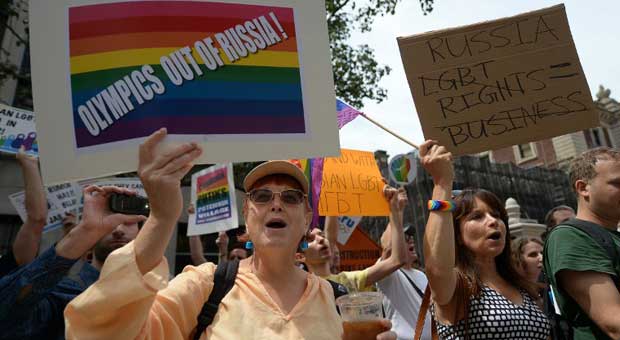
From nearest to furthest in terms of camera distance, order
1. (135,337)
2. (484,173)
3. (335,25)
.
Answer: (135,337) → (335,25) → (484,173)

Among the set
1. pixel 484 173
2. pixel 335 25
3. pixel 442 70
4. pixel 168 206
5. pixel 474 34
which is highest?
pixel 335 25

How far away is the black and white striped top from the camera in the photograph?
7.50ft

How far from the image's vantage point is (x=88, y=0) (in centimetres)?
182

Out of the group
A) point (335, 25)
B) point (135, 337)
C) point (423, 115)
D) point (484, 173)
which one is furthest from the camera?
point (484, 173)

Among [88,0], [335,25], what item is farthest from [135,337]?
[335,25]

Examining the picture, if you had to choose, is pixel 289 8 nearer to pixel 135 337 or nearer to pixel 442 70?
pixel 442 70

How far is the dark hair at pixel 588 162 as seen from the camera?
8.87ft

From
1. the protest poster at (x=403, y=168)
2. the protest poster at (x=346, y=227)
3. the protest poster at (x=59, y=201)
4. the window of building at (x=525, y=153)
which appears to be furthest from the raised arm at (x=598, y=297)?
the window of building at (x=525, y=153)

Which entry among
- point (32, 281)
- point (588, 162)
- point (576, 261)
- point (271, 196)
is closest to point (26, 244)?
point (32, 281)

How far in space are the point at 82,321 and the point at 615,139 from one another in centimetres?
4608

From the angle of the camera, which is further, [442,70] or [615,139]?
[615,139]

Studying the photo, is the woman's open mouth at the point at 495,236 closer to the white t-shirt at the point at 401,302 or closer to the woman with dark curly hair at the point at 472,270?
the woman with dark curly hair at the point at 472,270

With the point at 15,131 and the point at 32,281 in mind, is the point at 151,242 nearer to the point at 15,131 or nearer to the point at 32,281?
the point at 32,281

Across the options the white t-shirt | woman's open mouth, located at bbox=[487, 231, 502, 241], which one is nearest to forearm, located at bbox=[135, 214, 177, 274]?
woman's open mouth, located at bbox=[487, 231, 502, 241]
